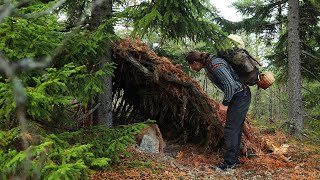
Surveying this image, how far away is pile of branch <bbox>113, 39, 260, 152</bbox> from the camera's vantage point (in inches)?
224

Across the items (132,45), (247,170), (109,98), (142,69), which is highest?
(132,45)

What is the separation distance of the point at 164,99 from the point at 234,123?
1.72 m

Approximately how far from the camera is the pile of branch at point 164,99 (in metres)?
5.69

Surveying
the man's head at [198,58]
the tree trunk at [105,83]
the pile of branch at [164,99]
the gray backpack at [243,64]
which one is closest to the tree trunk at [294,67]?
the pile of branch at [164,99]

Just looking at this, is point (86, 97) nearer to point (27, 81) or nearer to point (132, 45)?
point (27, 81)

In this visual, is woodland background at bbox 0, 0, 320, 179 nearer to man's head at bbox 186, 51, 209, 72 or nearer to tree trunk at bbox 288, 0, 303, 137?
man's head at bbox 186, 51, 209, 72

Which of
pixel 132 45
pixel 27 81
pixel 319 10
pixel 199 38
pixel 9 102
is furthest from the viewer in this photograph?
pixel 319 10

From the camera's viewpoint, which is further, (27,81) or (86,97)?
(86,97)

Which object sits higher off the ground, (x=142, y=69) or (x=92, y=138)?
(x=142, y=69)

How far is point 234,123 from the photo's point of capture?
5.27 meters

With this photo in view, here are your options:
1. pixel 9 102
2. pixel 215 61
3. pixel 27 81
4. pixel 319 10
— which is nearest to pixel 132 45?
pixel 215 61

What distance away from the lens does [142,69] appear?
5.60 meters

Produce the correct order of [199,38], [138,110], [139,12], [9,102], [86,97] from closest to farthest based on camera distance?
1. [9,102]
2. [86,97]
3. [139,12]
4. [199,38]
5. [138,110]

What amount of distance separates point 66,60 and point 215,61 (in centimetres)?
235
